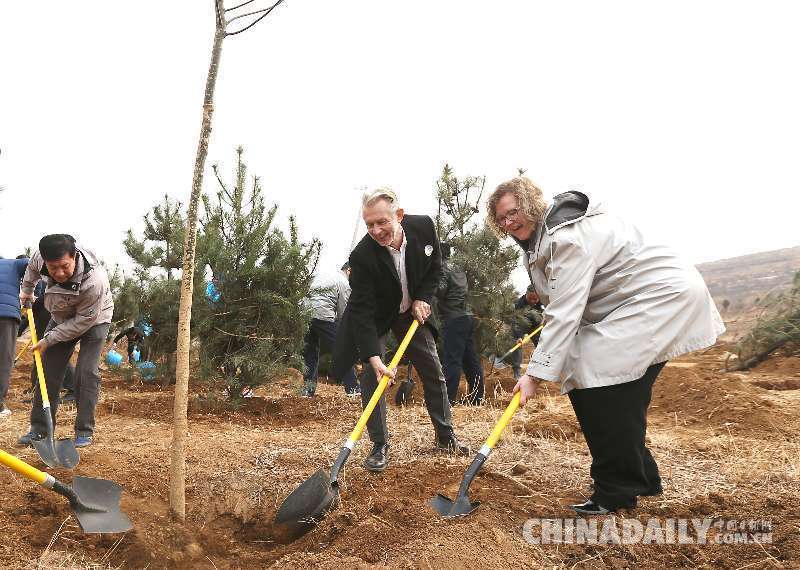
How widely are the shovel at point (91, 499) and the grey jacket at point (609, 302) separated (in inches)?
77.8

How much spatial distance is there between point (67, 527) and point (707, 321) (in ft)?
10.2

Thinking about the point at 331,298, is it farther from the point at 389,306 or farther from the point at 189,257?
the point at 189,257

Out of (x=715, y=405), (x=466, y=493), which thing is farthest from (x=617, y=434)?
(x=715, y=405)

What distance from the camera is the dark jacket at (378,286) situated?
3930mm

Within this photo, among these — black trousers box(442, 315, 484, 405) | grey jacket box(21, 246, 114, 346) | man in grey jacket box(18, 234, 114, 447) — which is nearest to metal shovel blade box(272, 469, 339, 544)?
man in grey jacket box(18, 234, 114, 447)

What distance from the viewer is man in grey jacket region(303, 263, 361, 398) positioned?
743 cm

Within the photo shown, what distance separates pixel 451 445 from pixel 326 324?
12.2ft

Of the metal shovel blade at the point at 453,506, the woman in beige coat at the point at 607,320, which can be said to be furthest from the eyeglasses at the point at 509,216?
the metal shovel blade at the point at 453,506

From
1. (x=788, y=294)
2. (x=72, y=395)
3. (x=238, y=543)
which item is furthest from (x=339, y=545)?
(x=788, y=294)

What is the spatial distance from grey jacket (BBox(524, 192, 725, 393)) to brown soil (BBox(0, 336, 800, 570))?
2.38ft

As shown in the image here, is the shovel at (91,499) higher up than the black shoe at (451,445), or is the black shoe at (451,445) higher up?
the shovel at (91,499)

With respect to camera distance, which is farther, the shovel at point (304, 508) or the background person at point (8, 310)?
the background person at point (8, 310)

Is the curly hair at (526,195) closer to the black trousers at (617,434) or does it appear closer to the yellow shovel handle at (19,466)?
the black trousers at (617,434)

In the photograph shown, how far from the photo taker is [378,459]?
386 cm
